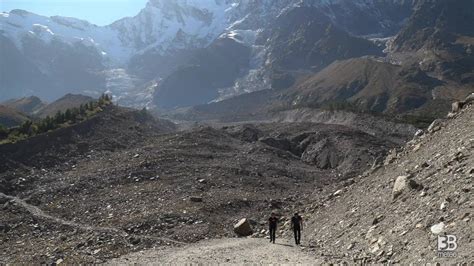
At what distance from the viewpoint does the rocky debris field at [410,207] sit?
17406mm

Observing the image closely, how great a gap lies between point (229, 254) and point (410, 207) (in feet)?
35.5

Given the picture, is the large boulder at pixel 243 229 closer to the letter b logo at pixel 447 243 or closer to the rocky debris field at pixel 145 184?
the rocky debris field at pixel 145 184

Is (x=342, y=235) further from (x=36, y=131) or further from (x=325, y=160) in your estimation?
(x=36, y=131)

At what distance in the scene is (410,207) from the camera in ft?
69.4

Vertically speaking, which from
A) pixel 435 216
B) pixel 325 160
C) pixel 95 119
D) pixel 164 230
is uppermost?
pixel 435 216

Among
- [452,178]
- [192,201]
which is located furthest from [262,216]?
[452,178]

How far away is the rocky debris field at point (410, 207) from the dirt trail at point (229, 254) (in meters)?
1.39

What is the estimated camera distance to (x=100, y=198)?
54062mm

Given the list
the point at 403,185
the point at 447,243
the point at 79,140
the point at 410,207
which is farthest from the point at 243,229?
the point at 79,140

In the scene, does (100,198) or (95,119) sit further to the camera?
(95,119)

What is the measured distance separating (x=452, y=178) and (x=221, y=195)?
Answer: 104 feet

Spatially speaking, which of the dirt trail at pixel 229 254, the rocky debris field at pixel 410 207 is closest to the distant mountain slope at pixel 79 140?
the dirt trail at pixel 229 254

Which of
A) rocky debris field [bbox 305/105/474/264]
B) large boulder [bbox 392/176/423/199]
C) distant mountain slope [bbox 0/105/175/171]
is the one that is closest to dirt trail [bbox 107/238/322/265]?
rocky debris field [bbox 305/105/474/264]

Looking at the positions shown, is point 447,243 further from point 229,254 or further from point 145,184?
point 145,184
